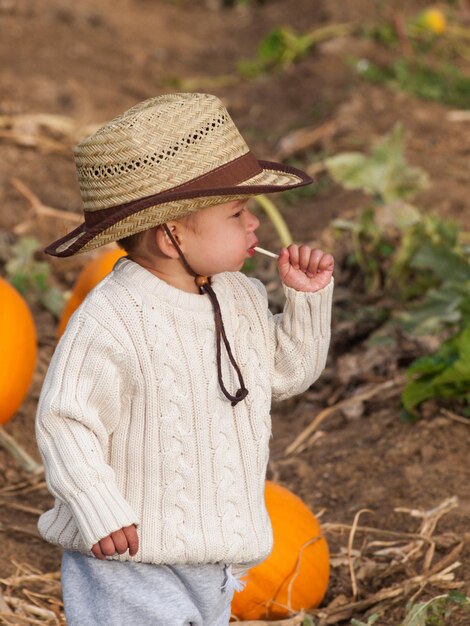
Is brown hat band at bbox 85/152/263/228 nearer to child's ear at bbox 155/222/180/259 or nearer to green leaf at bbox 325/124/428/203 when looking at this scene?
child's ear at bbox 155/222/180/259

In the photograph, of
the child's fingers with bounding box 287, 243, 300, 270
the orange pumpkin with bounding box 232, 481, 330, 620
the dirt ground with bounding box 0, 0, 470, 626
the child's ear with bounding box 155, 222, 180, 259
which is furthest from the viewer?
the dirt ground with bounding box 0, 0, 470, 626

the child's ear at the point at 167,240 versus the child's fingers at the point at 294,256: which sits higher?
the child's ear at the point at 167,240

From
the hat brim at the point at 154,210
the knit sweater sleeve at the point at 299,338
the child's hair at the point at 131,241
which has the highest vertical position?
the hat brim at the point at 154,210

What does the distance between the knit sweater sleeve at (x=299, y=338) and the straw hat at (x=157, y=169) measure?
31cm

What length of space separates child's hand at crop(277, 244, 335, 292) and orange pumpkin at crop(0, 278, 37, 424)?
5.51 ft

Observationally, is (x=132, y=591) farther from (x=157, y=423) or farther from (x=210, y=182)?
(x=210, y=182)

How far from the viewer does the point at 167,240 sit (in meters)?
2.62

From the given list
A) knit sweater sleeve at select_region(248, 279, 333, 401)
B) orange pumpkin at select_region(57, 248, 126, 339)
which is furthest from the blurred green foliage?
knit sweater sleeve at select_region(248, 279, 333, 401)

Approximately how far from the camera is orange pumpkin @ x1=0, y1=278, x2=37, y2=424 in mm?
4125

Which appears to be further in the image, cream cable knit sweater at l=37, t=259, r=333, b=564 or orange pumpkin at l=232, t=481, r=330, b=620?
orange pumpkin at l=232, t=481, r=330, b=620

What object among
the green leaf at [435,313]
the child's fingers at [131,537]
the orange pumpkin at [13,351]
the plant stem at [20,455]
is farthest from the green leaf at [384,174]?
the child's fingers at [131,537]

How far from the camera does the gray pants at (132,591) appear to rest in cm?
262

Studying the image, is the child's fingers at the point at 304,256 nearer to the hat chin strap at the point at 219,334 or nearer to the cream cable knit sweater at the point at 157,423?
the cream cable knit sweater at the point at 157,423

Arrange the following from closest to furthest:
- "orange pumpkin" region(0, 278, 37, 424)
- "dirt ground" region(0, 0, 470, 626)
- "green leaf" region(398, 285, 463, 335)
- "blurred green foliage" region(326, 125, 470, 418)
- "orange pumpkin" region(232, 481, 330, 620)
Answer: "orange pumpkin" region(232, 481, 330, 620) → "dirt ground" region(0, 0, 470, 626) → "orange pumpkin" region(0, 278, 37, 424) → "blurred green foliage" region(326, 125, 470, 418) → "green leaf" region(398, 285, 463, 335)
